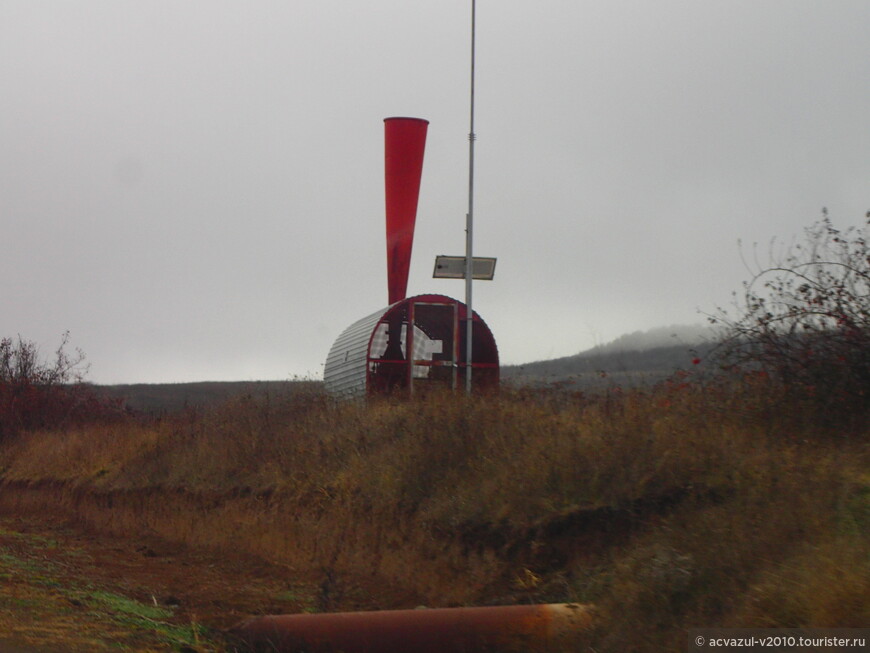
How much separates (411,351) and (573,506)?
12.6m

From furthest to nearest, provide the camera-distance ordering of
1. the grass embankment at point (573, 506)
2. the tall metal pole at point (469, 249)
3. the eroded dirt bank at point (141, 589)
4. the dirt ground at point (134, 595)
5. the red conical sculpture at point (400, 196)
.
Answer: the red conical sculpture at point (400, 196) < the tall metal pole at point (469, 249) < the eroded dirt bank at point (141, 589) < the dirt ground at point (134, 595) < the grass embankment at point (573, 506)

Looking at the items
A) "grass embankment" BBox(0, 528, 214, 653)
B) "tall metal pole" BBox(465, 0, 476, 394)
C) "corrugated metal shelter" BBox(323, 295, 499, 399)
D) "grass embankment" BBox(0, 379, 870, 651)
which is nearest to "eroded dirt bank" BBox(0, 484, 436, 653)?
"grass embankment" BBox(0, 528, 214, 653)

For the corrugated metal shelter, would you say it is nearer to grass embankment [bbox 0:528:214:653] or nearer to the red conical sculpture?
the red conical sculpture

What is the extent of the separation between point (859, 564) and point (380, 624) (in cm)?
369

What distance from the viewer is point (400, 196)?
89.8 feet

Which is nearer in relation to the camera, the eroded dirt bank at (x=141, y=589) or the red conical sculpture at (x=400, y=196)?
the eroded dirt bank at (x=141, y=589)

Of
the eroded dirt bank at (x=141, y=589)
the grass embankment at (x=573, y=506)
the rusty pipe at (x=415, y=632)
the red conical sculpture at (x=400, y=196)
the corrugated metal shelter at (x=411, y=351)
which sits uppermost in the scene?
the red conical sculpture at (x=400, y=196)

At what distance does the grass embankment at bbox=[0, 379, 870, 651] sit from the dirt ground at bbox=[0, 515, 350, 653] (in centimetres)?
48

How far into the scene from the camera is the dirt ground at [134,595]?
8.44 meters

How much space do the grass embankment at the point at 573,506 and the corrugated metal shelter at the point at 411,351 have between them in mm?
3344

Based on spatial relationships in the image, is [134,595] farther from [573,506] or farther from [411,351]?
[411,351]

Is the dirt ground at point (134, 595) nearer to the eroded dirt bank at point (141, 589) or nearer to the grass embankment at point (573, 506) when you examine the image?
the eroded dirt bank at point (141, 589)

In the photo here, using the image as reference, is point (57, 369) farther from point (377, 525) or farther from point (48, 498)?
point (377, 525)

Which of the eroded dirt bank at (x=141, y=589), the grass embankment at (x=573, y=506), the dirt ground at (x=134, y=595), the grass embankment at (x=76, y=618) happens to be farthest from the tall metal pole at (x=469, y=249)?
the grass embankment at (x=76, y=618)
